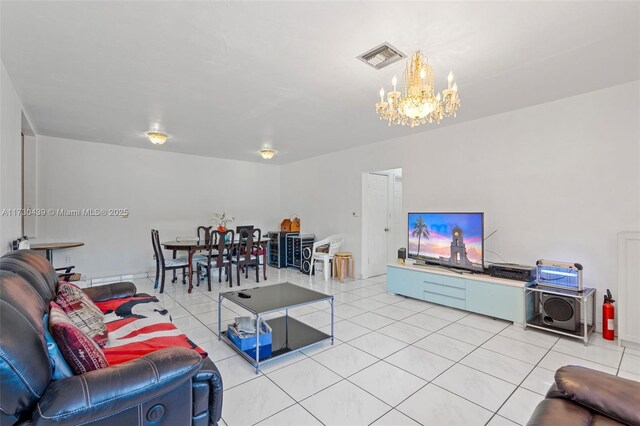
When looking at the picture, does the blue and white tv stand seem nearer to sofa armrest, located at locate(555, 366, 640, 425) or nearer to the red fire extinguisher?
the red fire extinguisher

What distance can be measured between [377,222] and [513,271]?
2834 millimetres

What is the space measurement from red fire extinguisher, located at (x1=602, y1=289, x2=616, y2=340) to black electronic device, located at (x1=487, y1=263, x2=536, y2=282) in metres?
0.62

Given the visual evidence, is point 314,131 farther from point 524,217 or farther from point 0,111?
point 0,111

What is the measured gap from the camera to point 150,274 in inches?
240

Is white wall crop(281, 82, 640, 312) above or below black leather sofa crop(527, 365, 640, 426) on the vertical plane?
above

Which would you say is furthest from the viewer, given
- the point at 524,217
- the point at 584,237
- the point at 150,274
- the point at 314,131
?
the point at 150,274

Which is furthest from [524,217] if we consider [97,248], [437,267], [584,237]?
[97,248]

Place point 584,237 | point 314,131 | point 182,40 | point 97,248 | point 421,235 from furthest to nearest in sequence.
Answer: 1. point 97,248
2. point 314,131
3. point 421,235
4. point 584,237
5. point 182,40

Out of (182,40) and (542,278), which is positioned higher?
(182,40)

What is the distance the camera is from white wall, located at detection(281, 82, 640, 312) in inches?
121

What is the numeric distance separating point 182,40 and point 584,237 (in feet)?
14.1

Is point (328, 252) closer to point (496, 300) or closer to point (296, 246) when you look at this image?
point (296, 246)

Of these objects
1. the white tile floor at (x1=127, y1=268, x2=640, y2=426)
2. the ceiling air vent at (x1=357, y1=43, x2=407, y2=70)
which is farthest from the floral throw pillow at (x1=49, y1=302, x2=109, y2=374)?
the ceiling air vent at (x1=357, y1=43, x2=407, y2=70)

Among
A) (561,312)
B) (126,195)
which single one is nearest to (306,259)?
(126,195)
